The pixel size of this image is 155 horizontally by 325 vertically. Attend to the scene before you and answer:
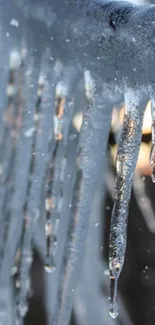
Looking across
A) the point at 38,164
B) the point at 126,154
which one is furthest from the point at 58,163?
the point at 126,154

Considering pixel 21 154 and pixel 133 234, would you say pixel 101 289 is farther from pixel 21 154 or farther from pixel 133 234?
pixel 21 154

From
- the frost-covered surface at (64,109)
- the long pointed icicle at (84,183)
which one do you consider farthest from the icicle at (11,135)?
the long pointed icicle at (84,183)

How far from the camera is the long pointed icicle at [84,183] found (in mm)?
877

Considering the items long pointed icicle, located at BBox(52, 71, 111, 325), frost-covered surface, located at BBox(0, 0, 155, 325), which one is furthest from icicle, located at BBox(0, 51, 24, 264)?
long pointed icicle, located at BBox(52, 71, 111, 325)

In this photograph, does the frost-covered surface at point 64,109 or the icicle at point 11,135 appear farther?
the icicle at point 11,135

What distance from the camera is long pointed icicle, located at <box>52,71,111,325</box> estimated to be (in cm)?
88

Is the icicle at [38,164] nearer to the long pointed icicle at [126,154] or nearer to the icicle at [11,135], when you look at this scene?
the icicle at [11,135]

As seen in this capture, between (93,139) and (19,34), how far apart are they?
0.70 ft

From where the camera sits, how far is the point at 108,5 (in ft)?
2.60

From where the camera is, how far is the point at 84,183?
926 millimetres

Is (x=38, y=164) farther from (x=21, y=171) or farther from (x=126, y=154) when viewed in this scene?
(x=126, y=154)

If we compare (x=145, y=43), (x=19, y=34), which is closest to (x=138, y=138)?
(x=145, y=43)

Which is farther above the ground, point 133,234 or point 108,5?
point 108,5

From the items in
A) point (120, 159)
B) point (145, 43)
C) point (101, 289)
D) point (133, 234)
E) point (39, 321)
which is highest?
point (145, 43)
